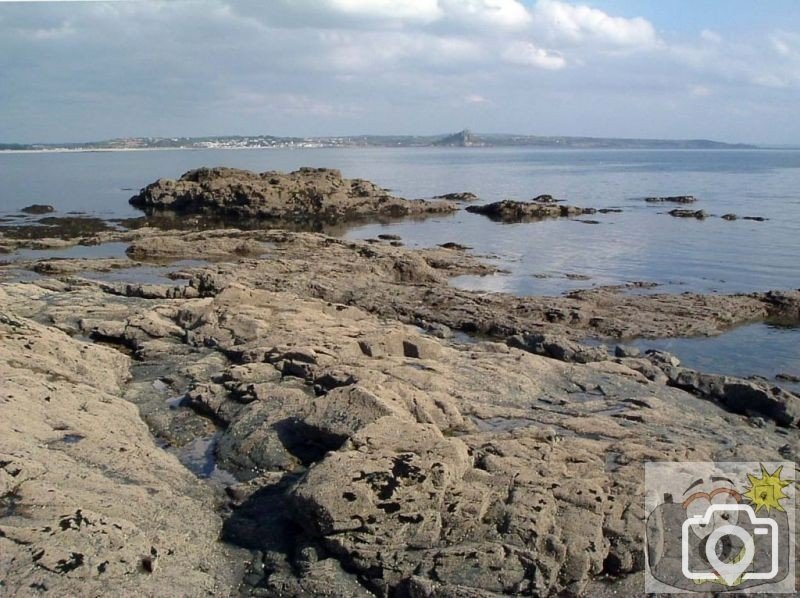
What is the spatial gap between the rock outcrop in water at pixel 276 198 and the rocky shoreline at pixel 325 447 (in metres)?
35.0

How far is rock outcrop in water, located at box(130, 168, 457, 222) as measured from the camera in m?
54.2

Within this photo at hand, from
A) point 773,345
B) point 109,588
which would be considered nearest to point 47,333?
point 109,588

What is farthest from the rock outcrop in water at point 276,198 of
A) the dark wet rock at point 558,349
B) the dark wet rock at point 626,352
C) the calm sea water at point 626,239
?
the dark wet rock at point 626,352

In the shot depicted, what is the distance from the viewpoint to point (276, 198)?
180 feet

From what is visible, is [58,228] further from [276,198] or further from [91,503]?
[91,503]

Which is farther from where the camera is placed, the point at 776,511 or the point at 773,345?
the point at 773,345

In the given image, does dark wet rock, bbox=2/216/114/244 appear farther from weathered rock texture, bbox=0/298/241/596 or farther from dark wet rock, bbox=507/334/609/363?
weathered rock texture, bbox=0/298/241/596

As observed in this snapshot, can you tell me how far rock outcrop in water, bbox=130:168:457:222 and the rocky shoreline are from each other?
35.0 m

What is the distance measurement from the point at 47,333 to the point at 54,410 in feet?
13.3

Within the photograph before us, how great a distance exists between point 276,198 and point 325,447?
46.7m

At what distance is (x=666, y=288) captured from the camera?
2766 cm

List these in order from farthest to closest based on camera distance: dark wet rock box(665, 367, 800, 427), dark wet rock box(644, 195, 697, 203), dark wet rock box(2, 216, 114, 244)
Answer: dark wet rock box(644, 195, 697, 203), dark wet rock box(2, 216, 114, 244), dark wet rock box(665, 367, 800, 427)

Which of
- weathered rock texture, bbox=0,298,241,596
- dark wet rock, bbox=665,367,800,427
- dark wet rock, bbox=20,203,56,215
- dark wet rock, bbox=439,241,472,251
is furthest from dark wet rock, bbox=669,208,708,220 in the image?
weathered rock texture, bbox=0,298,241,596

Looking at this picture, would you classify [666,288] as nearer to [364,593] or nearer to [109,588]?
[364,593]
